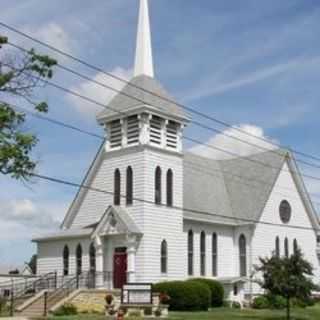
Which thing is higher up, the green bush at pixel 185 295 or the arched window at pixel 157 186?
the arched window at pixel 157 186

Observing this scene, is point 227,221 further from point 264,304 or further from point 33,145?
point 33,145

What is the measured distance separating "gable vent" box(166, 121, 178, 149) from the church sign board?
12.9m

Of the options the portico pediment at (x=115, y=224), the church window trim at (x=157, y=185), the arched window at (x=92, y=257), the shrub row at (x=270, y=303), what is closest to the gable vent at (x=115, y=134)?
the church window trim at (x=157, y=185)

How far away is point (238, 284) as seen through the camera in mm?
51688

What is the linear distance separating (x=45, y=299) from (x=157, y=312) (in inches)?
236

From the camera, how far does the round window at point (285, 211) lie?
5663 centimetres

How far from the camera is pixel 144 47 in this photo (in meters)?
52.2

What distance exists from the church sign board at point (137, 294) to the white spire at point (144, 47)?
17.6m

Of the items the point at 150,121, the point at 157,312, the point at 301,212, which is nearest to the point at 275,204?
the point at 301,212

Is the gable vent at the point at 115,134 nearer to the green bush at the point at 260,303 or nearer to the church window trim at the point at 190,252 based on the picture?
A: the church window trim at the point at 190,252

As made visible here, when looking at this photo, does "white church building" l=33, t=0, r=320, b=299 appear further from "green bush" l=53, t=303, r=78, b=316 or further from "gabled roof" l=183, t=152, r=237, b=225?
"green bush" l=53, t=303, r=78, b=316

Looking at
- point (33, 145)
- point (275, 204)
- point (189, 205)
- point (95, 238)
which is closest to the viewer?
point (33, 145)

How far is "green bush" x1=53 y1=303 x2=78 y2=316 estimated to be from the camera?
3841 cm

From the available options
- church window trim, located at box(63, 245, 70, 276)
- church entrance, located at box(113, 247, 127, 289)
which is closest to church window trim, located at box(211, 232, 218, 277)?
church entrance, located at box(113, 247, 127, 289)
